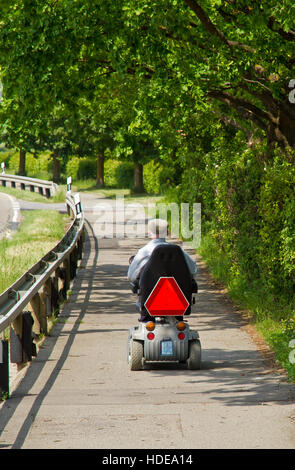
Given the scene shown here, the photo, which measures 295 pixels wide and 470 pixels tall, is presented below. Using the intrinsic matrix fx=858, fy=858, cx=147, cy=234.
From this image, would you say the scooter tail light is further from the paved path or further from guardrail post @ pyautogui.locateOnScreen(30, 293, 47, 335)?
guardrail post @ pyautogui.locateOnScreen(30, 293, 47, 335)

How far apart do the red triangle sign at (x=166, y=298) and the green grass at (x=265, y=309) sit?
141 cm

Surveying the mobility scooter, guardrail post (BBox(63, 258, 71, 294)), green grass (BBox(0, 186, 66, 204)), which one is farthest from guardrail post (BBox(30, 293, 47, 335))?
green grass (BBox(0, 186, 66, 204))

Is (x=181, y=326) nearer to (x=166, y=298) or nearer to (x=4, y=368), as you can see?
(x=166, y=298)

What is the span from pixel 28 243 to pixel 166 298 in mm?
15777

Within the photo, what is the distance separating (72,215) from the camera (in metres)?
33.6

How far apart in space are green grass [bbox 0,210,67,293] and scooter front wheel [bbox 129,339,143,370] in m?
5.58

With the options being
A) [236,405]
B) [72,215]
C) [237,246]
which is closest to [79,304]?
[237,246]

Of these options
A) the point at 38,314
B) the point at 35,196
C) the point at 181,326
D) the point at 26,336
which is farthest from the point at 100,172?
the point at 181,326

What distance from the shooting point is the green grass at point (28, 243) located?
17.0m

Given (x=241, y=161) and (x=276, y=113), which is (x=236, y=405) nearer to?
(x=241, y=161)

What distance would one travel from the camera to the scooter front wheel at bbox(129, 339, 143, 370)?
9688 millimetres

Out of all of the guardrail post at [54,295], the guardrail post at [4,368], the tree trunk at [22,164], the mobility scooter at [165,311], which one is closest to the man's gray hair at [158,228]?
the mobility scooter at [165,311]

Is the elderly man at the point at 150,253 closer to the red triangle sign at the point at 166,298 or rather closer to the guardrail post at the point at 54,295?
the red triangle sign at the point at 166,298

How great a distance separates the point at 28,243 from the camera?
2477cm
